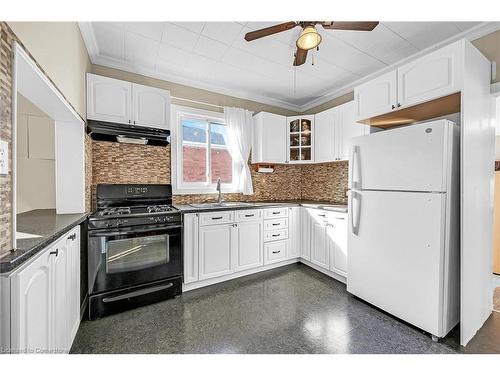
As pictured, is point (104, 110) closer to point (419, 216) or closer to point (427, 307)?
point (419, 216)

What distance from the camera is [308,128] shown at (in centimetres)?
358

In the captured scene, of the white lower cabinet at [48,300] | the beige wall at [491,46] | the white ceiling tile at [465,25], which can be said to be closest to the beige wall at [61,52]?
the white lower cabinet at [48,300]

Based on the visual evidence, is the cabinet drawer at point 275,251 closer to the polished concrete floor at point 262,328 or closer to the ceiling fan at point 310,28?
the polished concrete floor at point 262,328

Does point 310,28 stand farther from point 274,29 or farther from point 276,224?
point 276,224

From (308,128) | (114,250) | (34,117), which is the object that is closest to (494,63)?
(308,128)

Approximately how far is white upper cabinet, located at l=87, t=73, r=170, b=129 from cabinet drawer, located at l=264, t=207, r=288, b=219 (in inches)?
64.1

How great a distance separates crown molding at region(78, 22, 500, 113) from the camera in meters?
2.04

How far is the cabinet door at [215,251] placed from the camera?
2.57 metres

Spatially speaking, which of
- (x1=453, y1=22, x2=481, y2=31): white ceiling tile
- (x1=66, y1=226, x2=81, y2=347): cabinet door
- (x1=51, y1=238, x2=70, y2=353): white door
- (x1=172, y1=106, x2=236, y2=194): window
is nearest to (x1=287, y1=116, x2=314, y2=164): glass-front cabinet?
(x1=172, y1=106, x2=236, y2=194): window

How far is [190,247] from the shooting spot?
2504mm

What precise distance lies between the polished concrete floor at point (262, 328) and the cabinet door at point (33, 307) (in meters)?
0.72

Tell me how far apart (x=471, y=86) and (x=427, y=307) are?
67.5 inches

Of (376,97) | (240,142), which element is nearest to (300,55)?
(376,97)

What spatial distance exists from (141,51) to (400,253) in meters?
3.20
